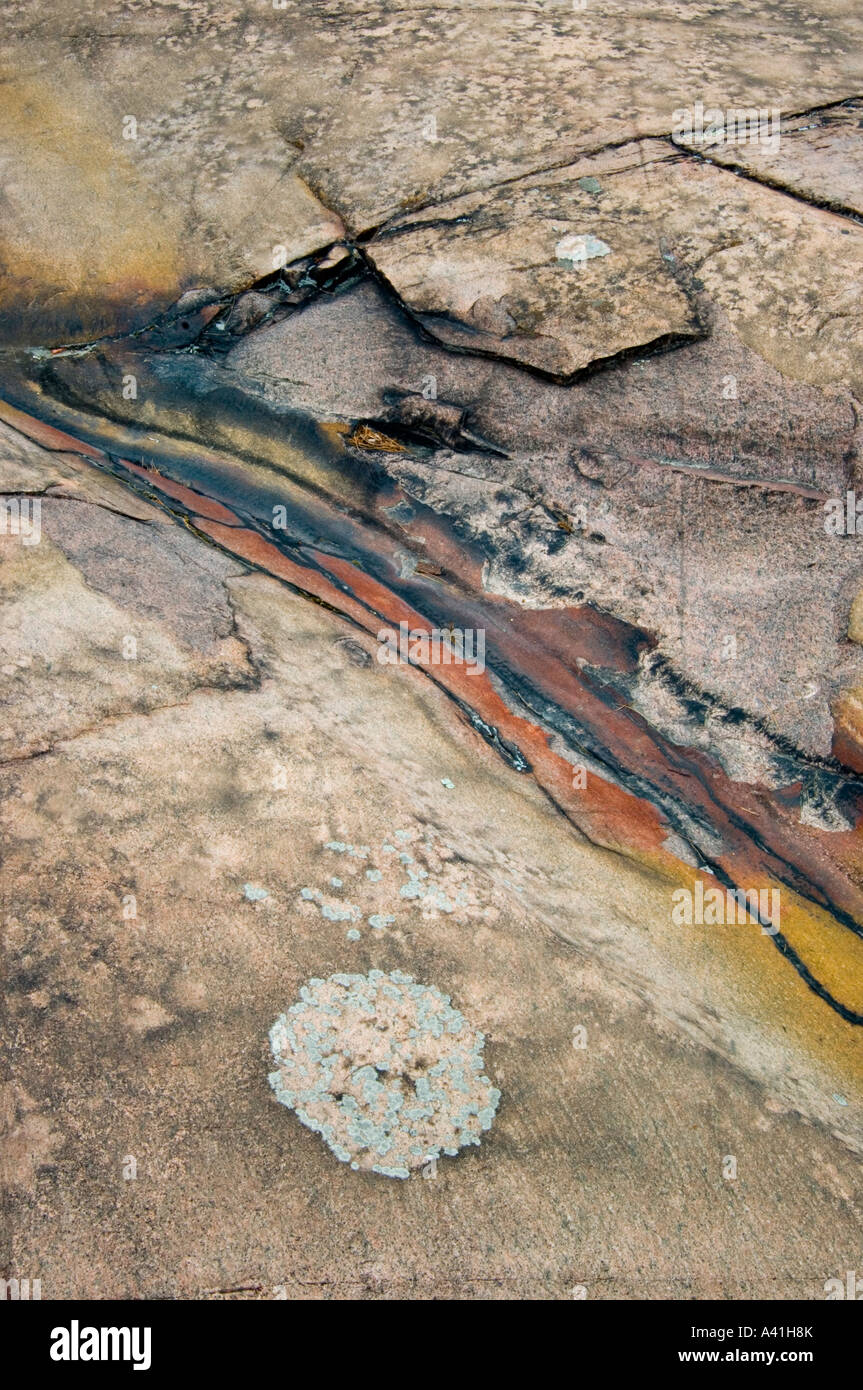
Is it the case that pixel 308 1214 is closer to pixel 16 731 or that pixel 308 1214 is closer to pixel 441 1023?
pixel 441 1023

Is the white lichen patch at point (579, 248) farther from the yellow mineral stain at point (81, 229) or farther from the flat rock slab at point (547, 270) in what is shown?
the yellow mineral stain at point (81, 229)

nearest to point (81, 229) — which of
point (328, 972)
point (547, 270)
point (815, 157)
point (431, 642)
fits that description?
point (547, 270)

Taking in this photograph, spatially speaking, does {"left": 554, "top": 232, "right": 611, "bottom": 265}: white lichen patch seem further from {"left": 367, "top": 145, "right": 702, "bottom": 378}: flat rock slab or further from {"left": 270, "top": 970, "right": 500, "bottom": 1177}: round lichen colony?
{"left": 270, "top": 970, "right": 500, "bottom": 1177}: round lichen colony

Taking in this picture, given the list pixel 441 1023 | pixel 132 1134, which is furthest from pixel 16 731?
pixel 441 1023

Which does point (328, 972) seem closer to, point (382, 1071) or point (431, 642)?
point (382, 1071)

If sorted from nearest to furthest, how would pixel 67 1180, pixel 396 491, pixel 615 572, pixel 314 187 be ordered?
pixel 67 1180 → pixel 615 572 → pixel 396 491 → pixel 314 187

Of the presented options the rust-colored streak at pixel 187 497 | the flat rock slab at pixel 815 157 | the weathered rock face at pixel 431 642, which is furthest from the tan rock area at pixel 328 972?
the flat rock slab at pixel 815 157
